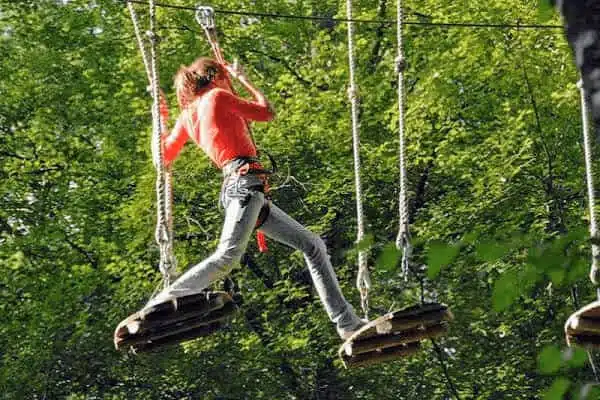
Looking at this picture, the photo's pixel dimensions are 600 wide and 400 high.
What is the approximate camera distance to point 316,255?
7.21 meters

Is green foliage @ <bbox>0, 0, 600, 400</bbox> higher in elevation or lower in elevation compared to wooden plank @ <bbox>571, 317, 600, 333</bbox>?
lower

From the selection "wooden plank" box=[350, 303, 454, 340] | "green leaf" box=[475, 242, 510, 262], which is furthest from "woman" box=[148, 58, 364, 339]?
"green leaf" box=[475, 242, 510, 262]

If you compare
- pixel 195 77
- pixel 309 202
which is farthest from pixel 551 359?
pixel 309 202

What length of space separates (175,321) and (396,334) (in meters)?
1.07

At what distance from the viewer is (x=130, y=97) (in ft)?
62.9

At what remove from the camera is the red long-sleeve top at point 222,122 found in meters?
7.07

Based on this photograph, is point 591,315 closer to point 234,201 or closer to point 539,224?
point 234,201

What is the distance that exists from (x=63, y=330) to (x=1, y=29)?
480 centimetres

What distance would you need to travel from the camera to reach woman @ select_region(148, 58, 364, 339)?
7082 millimetres

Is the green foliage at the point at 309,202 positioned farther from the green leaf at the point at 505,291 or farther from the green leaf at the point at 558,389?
the green leaf at the point at 558,389

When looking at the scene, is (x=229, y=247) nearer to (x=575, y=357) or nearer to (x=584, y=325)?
(x=584, y=325)

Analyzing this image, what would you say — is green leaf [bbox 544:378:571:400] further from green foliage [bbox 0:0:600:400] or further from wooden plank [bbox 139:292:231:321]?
green foliage [bbox 0:0:600:400]

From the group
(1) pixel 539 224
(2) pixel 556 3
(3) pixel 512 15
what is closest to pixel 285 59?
(3) pixel 512 15

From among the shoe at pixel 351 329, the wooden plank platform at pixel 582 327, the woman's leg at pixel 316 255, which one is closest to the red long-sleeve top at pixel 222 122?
the woman's leg at pixel 316 255
